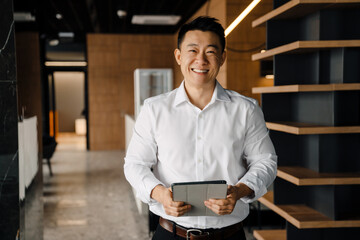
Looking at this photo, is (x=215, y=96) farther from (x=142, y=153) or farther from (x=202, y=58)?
(x=142, y=153)

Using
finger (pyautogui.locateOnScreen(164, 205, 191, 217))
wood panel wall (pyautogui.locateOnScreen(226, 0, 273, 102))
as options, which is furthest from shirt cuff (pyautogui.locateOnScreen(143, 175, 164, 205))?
wood panel wall (pyautogui.locateOnScreen(226, 0, 273, 102))

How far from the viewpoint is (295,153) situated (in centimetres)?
245

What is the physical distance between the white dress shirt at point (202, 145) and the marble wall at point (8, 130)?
971 millimetres

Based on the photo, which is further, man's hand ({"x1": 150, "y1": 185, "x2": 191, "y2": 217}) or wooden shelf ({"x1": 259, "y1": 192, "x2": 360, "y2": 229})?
wooden shelf ({"x1": 259, "y1": 192, "x2": 360, "y2": 229})

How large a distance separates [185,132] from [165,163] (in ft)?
0.49

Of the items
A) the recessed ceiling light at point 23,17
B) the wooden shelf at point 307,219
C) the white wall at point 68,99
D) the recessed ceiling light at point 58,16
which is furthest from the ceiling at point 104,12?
the white wall at point 68,99

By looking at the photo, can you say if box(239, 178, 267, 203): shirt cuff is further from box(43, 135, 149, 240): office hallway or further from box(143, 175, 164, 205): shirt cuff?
box(43, 135, 149, 240): office hallway

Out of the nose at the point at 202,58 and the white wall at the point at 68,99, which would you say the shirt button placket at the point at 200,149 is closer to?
the nose at the point at 202,58

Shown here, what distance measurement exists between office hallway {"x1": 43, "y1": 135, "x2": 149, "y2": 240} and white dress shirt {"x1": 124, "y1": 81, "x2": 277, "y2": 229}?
234 centimetres

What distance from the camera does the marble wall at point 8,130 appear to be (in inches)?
81.0

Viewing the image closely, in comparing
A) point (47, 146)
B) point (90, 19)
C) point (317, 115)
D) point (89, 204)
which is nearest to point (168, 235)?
point (317, 115)

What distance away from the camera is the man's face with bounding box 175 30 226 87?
1.39 metres

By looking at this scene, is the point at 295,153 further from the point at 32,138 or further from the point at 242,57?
the point at 242,57

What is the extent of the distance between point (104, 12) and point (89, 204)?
4.04 metres
